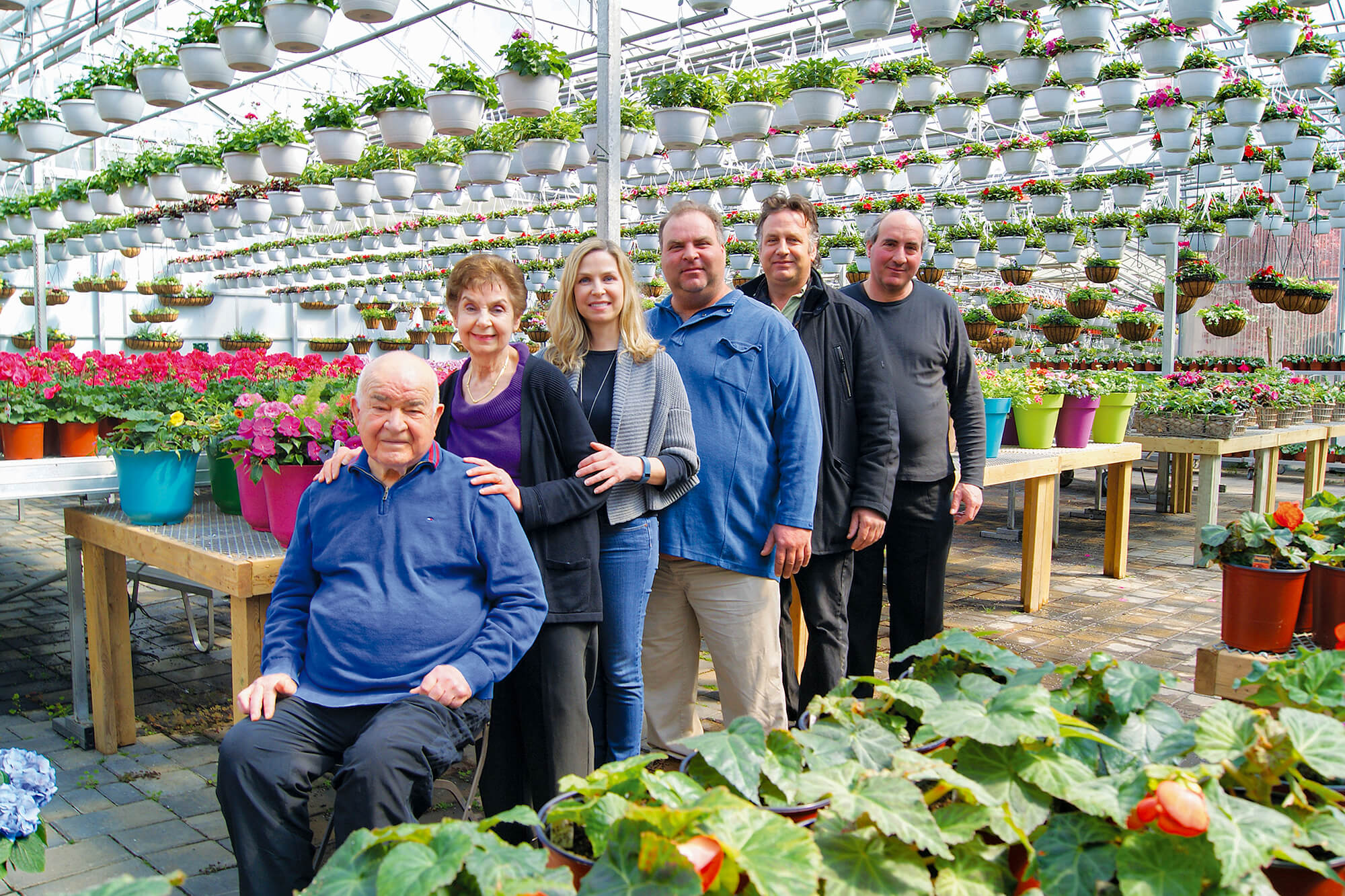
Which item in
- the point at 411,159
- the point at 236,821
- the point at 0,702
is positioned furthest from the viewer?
the point at 411,159

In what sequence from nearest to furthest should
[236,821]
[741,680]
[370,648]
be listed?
[236,821] → [370,648] → [741,680]

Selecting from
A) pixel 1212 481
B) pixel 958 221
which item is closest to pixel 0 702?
pixel 1212 481

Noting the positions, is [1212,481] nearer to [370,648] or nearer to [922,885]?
[370,648]

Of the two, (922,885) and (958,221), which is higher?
(958,221)

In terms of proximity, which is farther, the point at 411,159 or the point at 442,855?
the point at 411,159

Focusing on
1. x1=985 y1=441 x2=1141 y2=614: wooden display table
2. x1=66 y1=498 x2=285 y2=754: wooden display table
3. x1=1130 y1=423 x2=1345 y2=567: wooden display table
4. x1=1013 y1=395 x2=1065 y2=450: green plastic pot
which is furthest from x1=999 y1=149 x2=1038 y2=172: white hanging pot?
x1=66 y1=498 x2=285 y2=754: wooden display table

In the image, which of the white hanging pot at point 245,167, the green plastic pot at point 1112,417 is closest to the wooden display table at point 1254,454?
the green plastic pot at point 1112,417

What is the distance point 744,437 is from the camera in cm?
240

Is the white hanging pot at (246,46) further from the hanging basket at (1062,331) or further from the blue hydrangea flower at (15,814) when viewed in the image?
the hanging basket at (1062,331)

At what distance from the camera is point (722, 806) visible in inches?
35.7

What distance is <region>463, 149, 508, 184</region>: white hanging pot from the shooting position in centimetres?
668

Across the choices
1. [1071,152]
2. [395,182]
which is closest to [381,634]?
[395,182]

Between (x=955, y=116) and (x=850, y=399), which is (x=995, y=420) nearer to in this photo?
(x=850, y=399)

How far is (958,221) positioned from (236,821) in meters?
10.8
